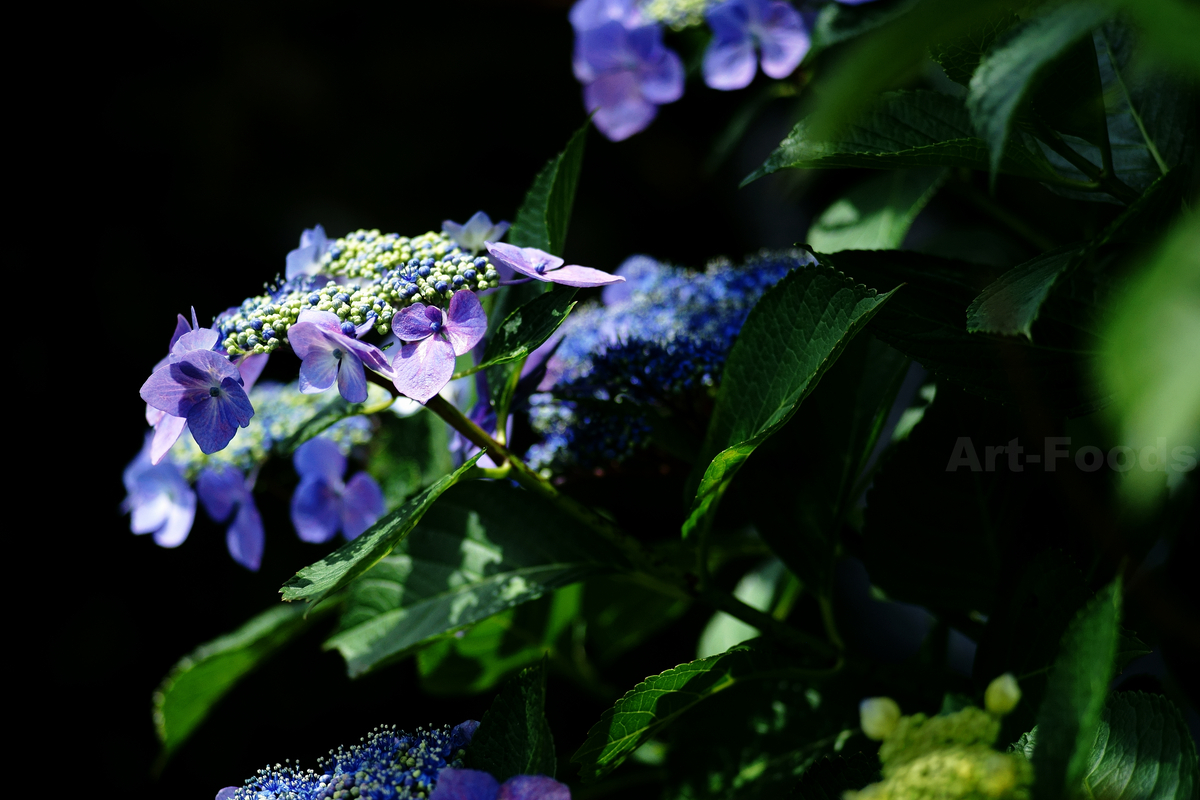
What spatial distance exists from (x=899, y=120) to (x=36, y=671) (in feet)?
4.66

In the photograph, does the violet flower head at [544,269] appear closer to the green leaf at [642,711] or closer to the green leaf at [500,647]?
the green leaf at [642,711]

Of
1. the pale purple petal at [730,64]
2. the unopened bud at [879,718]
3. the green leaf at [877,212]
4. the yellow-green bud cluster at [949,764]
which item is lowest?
the yellow-green bud cluster at [949,764]

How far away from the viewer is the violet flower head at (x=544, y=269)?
49cm

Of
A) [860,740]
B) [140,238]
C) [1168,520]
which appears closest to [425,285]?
[860,740]

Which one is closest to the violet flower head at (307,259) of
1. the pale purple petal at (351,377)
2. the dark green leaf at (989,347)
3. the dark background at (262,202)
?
the pale purple petal at (351,377)

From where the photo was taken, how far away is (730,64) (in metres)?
0.78

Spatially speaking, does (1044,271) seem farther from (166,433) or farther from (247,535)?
(247,535)

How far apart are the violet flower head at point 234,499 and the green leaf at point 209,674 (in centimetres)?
9

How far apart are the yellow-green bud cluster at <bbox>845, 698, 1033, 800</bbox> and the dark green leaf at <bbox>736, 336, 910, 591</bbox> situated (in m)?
0.23

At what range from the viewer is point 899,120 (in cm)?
51

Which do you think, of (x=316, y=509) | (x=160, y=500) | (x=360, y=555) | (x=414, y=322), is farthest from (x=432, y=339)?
(x=160, y=500)

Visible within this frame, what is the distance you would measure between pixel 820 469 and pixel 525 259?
259mm

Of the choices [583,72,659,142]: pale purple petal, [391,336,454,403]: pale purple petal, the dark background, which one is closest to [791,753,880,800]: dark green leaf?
[391,336,454,403]: pale purple petal

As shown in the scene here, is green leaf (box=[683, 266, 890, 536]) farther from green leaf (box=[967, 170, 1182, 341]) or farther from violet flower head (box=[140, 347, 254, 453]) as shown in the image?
violet flower head (box=[140, 347, 254, 453])
